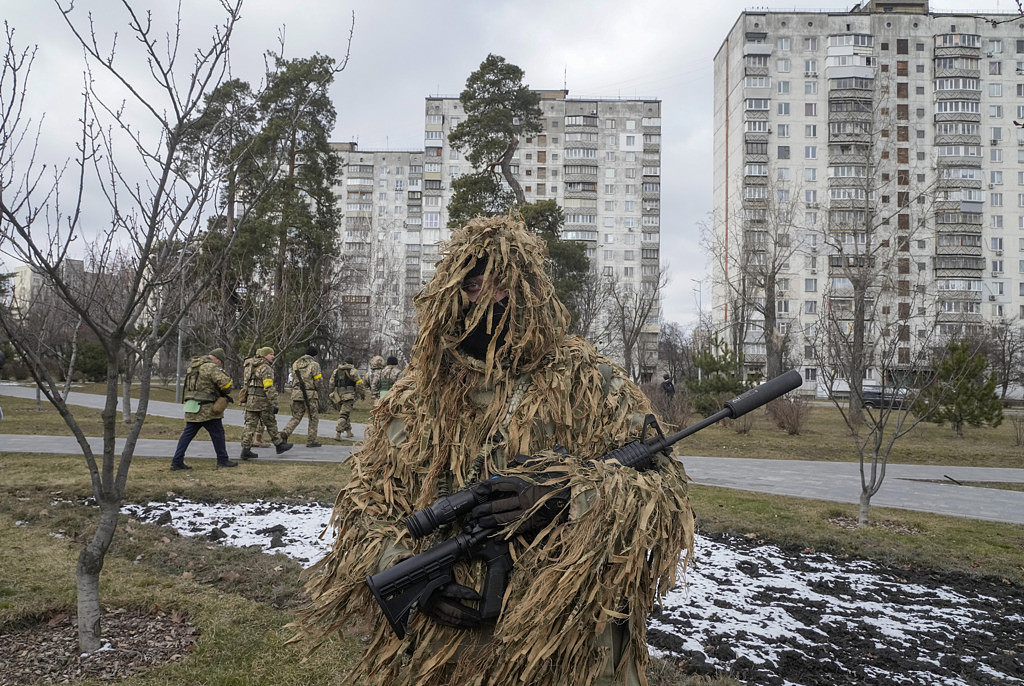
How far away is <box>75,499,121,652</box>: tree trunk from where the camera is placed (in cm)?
338

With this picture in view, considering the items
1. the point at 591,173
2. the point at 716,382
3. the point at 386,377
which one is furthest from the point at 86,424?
the point at 591,173

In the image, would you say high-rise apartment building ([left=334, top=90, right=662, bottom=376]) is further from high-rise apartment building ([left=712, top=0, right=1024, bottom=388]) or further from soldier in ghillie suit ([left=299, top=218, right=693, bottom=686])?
soldier in ghillie suit ([left=299, top=218, right=693, bottom=686])

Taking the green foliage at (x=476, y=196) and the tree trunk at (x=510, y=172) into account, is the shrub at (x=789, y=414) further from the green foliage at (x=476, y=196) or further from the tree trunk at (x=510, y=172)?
the green foliage at (x=476, y=196)

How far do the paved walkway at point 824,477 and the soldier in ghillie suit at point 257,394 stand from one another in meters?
0.48

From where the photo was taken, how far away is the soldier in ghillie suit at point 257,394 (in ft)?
32.6

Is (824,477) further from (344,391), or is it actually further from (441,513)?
(441,513)

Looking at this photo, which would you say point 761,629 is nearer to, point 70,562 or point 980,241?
point 70,562

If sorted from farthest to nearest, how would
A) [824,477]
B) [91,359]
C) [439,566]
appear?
[91,359], [824,477], [439,566]

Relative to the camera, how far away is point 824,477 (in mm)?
10641

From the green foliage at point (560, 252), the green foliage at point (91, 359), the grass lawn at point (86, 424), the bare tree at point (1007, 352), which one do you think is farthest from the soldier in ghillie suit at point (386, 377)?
the bare tree at point (1007, 352)

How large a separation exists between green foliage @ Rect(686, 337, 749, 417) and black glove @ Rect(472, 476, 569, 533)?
17871 millimetres

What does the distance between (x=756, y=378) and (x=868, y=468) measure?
26.5 feet

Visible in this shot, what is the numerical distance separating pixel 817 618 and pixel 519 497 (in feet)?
11.3

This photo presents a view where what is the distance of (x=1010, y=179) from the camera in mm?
50094
